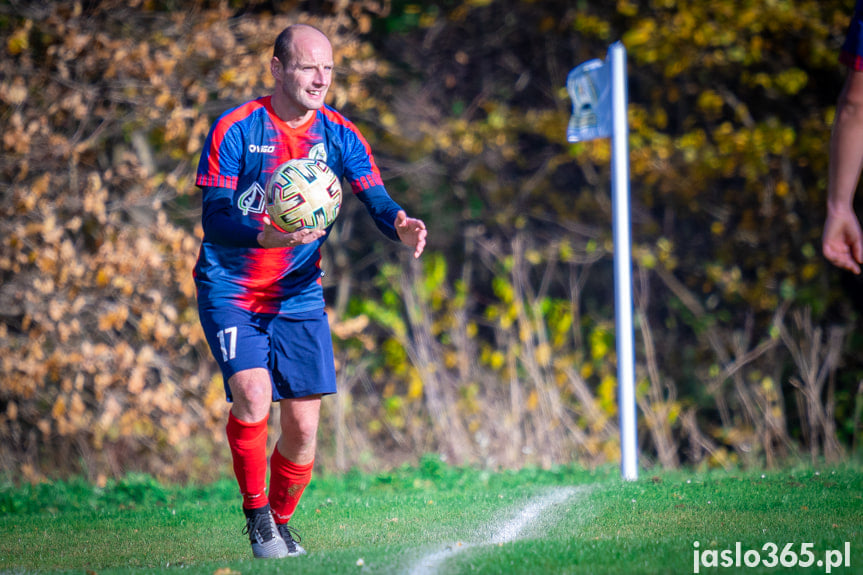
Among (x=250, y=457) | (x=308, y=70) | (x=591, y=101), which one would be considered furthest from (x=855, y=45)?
(x=591, y=101)

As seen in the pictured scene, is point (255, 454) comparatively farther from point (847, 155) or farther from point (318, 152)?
point (847, 155)

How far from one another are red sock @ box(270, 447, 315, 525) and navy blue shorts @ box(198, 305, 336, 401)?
406 mm

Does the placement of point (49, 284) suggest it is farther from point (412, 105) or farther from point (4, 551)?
point (412, 105)

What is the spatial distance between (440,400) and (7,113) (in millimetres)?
5232

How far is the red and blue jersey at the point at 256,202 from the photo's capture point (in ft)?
14.2

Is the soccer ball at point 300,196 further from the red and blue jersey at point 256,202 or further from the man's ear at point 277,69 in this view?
the man's ear at point 277,69

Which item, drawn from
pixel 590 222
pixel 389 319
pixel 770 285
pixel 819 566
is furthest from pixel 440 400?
pixel 819 566

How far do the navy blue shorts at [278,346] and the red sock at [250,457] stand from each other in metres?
0.18

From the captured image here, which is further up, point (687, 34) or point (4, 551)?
point (687, 34)

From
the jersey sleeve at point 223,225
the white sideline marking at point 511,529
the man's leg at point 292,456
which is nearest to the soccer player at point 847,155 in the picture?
the white sideline marking at point 511,529

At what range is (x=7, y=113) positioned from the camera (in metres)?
8.88

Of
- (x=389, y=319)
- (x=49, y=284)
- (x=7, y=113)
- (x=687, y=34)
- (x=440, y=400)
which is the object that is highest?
(x=687, y=34)

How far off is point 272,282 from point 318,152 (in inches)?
27.5

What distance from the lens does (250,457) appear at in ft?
14.4
